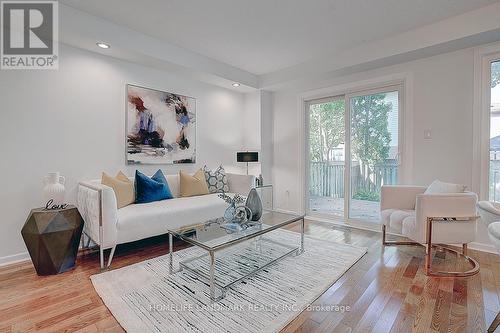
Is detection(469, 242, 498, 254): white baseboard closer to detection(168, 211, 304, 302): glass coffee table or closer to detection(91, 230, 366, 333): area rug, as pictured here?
detection(91, 230, 366, 333): area rug

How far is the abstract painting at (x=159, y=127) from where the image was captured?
3314mm

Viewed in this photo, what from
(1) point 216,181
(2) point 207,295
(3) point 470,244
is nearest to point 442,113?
(3) point 470,244

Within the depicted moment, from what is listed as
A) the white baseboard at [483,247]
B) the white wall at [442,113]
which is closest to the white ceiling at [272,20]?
the white wall at [442,113]

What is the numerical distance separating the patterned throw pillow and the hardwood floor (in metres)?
1.56

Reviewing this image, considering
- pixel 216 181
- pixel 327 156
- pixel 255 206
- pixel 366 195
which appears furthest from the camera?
pixel 327 156

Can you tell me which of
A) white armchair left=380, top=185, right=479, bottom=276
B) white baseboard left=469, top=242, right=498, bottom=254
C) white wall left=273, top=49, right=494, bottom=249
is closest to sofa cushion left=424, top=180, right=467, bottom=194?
white armchair left=380, top=185, right=479, bottom=276

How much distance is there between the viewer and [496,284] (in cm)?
205

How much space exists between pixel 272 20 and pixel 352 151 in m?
2.26

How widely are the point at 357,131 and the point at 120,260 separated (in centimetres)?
359

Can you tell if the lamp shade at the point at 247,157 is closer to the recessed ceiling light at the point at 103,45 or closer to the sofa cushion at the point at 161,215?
the sofa cushion at the point at 161,215

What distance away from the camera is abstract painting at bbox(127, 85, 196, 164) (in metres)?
3.31

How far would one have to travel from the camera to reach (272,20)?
2.68m

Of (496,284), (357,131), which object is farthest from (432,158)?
(496,284)

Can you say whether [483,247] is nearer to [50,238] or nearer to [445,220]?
[445,220]
